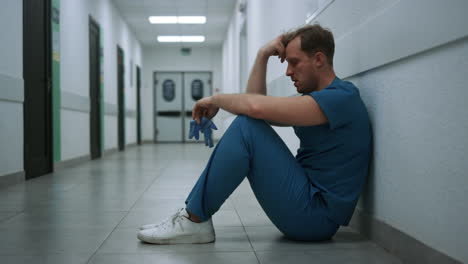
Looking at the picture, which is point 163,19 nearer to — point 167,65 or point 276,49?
point 167,65

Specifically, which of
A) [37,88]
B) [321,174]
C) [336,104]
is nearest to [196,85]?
[37,88]

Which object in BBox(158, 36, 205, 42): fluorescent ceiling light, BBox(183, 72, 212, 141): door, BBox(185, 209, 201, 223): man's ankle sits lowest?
BBox(185, 209, 201, 223): man's ankle

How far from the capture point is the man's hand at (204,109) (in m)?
2.01

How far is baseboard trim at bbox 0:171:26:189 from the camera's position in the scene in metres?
3.79

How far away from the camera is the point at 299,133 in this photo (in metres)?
1.94

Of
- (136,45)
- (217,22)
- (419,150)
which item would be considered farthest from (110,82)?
(419,150)

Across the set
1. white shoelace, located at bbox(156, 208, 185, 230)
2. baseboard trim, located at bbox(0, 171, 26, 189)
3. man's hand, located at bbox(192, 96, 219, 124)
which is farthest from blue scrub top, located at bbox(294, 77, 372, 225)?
baseboard trim, located at bbox(0, 171, 26, 189)

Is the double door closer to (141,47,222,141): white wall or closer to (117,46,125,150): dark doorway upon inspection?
(141,47,222,141): white wall

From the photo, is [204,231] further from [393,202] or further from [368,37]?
[368,37]

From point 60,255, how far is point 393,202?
1251 millimetres

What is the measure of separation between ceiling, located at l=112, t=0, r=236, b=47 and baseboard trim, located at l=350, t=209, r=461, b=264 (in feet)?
25.8

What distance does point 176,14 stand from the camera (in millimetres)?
10188

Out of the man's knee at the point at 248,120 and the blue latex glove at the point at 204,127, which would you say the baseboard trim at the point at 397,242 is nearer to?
the man's knee at the point at 248,120

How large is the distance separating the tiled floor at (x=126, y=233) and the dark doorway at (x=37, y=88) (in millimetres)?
961
